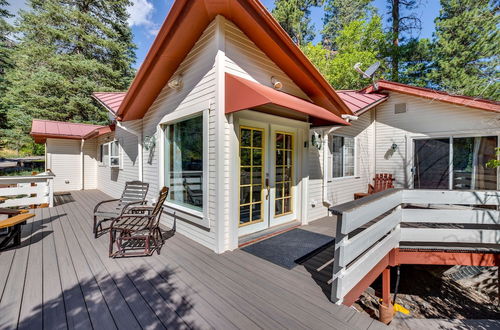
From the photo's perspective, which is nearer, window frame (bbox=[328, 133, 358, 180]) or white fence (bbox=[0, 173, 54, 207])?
→ white fence (bbox=[0, 173, 54, 207])

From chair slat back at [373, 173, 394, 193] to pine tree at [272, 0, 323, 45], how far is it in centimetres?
1367

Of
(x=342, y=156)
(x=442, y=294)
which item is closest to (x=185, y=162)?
(x=342, y=156)

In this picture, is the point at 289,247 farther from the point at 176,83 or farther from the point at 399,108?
the point at 399,108

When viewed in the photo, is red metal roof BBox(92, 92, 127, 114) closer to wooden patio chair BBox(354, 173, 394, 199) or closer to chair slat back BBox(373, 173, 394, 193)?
wooden patio chair BBox(354, 173, 394, 199)

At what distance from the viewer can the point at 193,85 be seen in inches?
163

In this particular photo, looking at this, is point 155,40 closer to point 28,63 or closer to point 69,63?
point 69,63

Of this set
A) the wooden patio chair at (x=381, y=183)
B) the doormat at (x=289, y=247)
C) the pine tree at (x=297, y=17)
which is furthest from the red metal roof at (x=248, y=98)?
the pine tree at (x=297, y=17)

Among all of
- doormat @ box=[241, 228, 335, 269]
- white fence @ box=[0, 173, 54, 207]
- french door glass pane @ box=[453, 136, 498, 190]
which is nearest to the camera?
doormat @ box=[241, 228, 335, 269]

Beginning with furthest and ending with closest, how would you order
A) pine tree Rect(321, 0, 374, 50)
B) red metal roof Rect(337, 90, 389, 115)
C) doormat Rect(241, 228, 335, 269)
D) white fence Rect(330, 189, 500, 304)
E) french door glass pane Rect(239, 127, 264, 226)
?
1. pine tree Rect(321, 0, 374, 50)
2. red metal roof Rect(337, 90, 389, 115)
3. french door glass pane Rect(239, 127, 264, 226)
4. doormat Rect(241, 228, 335, 269)
5. white fence Rect(330, 189, 500, 304)

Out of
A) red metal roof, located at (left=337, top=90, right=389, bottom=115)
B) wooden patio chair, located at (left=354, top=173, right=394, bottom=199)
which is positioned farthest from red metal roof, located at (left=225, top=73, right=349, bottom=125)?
wooden patio chair, located at (left=354, top=173, right=394, bottom=199)

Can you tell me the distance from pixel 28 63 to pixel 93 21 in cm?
594

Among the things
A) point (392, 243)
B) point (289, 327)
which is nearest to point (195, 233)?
point (289, 327)

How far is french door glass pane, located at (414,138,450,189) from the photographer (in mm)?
6762

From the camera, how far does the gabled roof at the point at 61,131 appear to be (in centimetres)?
920
